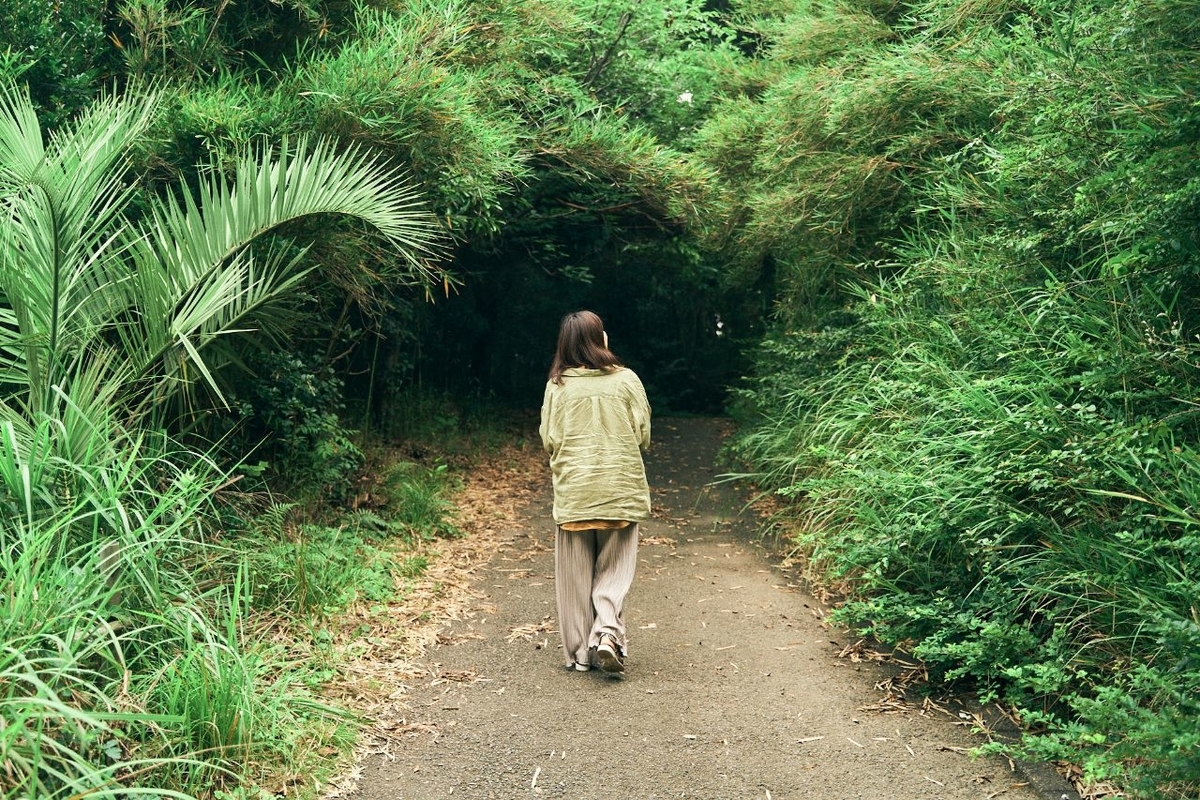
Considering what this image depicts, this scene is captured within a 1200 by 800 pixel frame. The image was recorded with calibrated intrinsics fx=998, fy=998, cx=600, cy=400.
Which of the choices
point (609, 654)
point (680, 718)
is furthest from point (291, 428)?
point (680, 718)

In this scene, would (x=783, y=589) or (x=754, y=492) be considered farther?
(x=754, y=492)

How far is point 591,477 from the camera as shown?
5.49 m

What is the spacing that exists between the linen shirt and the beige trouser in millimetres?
155

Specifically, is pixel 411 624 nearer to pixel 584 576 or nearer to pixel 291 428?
pixel 584 576

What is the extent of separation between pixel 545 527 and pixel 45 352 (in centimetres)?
531

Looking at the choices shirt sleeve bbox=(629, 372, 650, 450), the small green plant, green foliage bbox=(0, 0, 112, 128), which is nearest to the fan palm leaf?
green foliage bbox=(0, 0, 112, 128)

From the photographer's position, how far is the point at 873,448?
678 cm

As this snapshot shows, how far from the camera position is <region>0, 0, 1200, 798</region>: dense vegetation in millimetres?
3947

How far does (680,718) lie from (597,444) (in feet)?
5.03

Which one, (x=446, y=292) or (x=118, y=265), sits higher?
(x=118, y=265)

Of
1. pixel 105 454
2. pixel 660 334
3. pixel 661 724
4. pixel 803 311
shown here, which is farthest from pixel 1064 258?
pixel 660 334

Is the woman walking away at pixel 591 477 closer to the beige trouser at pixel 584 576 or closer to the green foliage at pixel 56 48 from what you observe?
the beige trouser at pixel 584 576

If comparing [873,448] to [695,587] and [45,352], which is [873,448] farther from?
[45,352]

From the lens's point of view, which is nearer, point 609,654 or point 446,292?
point 609,654
